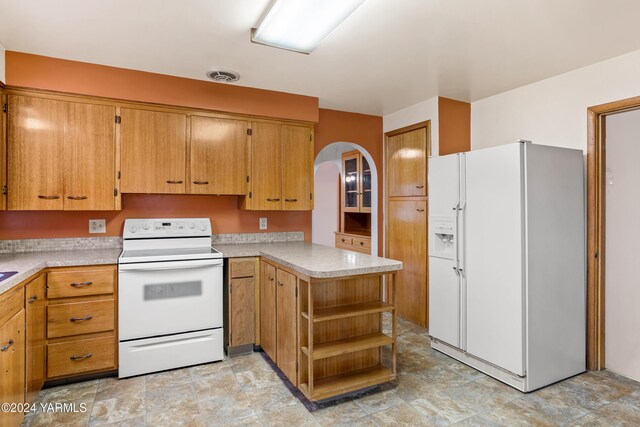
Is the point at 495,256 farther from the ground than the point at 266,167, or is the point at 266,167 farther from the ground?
the point at 266,167

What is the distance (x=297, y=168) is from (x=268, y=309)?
4.60 ft

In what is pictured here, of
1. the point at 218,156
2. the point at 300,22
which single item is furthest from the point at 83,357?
the point at 300,22

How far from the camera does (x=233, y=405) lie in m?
2.35

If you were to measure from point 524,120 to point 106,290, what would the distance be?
12.2 feet

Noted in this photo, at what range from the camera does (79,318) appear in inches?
102

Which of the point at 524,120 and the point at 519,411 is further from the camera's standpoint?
the point at 524,120

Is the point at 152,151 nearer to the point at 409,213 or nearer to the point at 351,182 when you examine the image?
the point at 409,213

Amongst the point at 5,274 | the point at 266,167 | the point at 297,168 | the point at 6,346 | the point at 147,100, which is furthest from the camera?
the point at 297,168

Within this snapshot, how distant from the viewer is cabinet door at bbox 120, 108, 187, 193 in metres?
2.99

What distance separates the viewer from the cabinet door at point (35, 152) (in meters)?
2.65

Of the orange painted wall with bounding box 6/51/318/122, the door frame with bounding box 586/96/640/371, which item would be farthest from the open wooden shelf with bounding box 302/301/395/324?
the orange painted wall with bounding box 6/51/318/122

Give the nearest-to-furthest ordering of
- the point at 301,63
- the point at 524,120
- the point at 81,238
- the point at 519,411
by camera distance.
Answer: the point at 519,411 → the point at 301,63 → the point at 81,238 → the point at 524,120

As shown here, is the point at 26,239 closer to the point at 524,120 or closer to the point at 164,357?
the point at 164,357

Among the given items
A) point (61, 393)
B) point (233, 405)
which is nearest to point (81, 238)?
point (61, 393)
